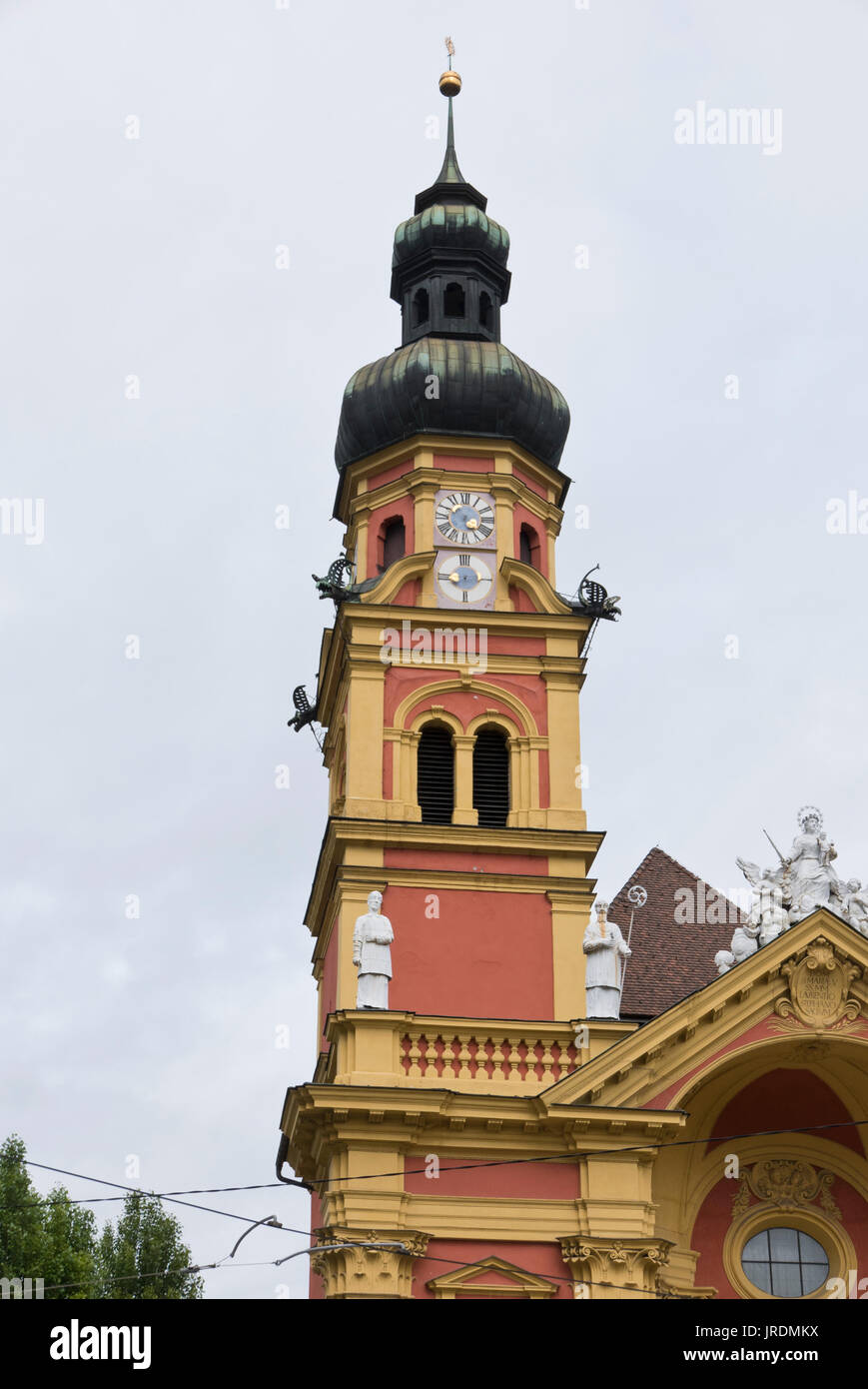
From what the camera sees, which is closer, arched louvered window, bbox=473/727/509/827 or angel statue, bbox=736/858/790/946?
angel statue, bbox=736/858/790/946

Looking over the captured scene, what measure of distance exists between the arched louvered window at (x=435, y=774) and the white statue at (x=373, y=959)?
3.90m

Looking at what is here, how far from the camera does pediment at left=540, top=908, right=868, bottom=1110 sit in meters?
24.3

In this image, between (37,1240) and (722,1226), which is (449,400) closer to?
(722,1226)

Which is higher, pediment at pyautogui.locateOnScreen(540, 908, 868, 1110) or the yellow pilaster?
the yellow pilaster

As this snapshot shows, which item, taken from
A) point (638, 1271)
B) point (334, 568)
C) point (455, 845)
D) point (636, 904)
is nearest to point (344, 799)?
point (455, 845)

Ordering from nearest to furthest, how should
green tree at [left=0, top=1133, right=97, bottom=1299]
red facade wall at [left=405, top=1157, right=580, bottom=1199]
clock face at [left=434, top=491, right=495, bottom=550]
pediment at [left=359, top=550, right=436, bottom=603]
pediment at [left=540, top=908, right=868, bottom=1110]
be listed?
red facade wall at [left=405, top=1157, right=580, bottom=1199], pediment at [left=540, top=908, right=868, bottom=1110], pediment at [left=359, top=550, right=436, bottom=603], clock face at [left=434, top=491, right=495, bottom=550], green tree at [left=0, top=1133, right=97, bottom=1299]

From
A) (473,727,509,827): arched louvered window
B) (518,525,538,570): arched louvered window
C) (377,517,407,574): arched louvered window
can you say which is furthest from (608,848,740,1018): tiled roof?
(377,517,407,574): arched louvered window

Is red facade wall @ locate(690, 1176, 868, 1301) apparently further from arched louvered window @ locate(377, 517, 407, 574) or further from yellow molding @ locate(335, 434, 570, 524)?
yellow molding @ locate(335, 434, 570, 524)

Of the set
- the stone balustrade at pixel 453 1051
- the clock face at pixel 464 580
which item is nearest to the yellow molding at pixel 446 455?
the clock face at pixel 464 580

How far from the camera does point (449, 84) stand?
129ft

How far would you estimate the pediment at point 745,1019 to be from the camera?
79.8ft

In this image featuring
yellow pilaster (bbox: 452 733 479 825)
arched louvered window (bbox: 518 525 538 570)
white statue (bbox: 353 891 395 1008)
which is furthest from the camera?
arched louvered window (bbox: 518 525 538 570)
